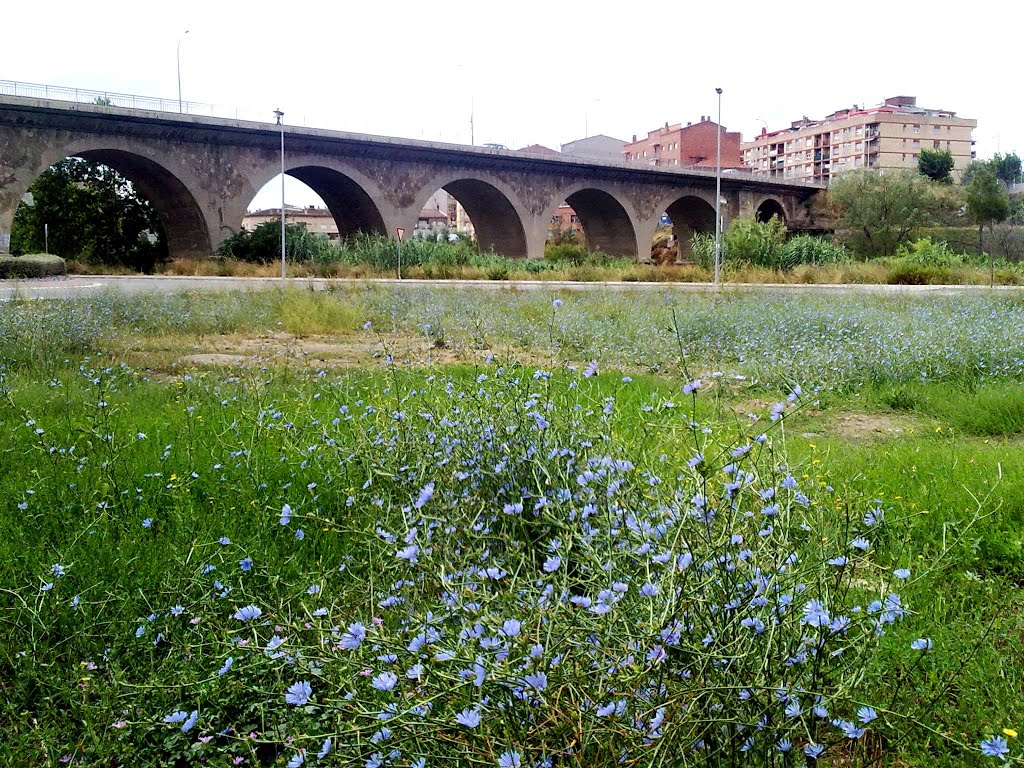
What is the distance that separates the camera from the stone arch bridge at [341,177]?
26812 millimetres

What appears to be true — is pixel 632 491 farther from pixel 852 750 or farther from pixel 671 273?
pixel 671 273

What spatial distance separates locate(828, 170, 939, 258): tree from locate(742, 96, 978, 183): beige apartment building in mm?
41537

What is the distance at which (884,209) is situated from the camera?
41.1 metres

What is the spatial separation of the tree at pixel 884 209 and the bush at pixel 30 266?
31.7 meters

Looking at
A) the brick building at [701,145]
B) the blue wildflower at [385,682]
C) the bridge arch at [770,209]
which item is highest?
the brick building at [701,145]

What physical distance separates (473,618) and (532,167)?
39.5 m

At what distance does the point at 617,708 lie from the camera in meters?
1.45

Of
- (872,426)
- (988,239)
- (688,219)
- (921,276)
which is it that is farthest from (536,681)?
(688,219)

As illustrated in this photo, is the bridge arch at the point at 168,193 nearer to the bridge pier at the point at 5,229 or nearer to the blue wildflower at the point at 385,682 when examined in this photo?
the bridge pier at the point at 5,229

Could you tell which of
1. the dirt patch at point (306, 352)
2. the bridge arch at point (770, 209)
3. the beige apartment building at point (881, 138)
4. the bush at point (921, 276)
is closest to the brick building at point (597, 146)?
the beige apartment building at point (881, 138)

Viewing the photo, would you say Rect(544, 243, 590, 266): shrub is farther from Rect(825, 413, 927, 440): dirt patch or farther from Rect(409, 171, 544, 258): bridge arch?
Rect(825, 413, 927, 440): dirt patch

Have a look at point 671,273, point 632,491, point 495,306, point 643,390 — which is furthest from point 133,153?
point 632,491

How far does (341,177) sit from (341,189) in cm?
175

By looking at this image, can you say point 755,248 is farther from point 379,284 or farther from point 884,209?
point 884,209
